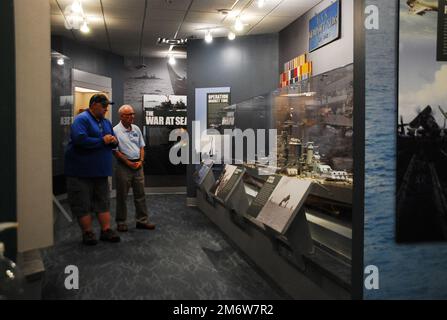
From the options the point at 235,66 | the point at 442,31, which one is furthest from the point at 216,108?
the point at 442,31

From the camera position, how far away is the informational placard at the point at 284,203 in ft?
9.57

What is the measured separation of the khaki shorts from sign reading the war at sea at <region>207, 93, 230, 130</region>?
10.2 ft

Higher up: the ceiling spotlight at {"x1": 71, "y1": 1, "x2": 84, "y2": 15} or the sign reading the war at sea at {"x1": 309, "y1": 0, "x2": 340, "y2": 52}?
the ceiling spotlight at {"x1": 71, "y1": 1, "x2": 84, "y2": 15}

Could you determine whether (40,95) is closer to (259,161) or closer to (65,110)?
(259,161)

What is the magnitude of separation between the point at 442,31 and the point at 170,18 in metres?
4.88

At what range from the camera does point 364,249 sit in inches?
85.2

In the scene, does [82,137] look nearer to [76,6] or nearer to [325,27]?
[76,6]

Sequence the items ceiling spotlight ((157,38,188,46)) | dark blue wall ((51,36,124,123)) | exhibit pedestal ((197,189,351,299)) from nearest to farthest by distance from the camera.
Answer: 1. exhibit pedestal ((197,189,351,299))
2. dark blue wall ((51,36,124,123))
3. ceiling spotlight ((157,38,188,46))

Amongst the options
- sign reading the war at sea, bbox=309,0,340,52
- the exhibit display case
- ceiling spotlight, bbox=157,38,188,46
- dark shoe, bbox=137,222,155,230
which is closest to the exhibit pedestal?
the exhibit display case

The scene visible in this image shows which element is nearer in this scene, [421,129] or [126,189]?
[421,129]

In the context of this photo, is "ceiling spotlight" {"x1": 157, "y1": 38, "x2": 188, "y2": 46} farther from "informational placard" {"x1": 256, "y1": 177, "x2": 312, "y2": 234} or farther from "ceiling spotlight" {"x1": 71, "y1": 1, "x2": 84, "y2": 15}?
"informational placard" {"x1": 256, "y1": 177, "x2": 312, "y2": 234}

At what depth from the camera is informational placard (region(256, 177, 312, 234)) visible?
2918 mm

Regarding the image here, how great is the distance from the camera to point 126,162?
17.5ft
